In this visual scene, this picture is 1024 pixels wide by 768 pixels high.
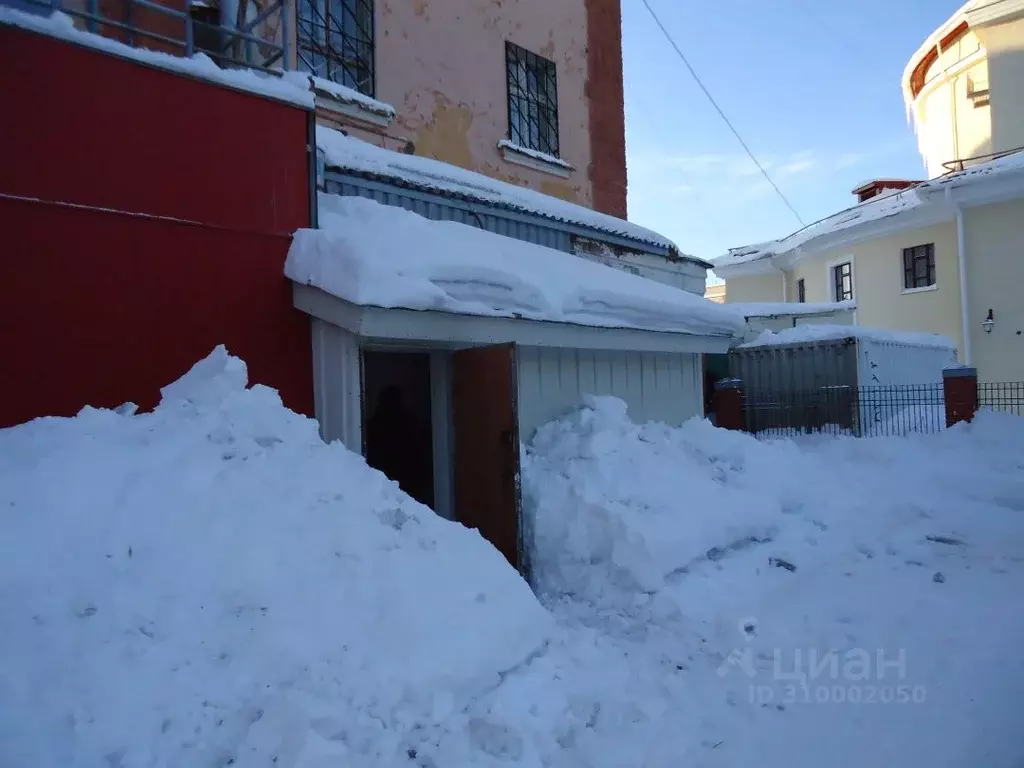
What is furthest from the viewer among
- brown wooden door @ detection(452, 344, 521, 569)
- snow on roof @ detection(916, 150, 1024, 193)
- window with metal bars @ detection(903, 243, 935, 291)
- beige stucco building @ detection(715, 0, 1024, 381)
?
window with metal bars @ detection(903, 243, 935, 291)

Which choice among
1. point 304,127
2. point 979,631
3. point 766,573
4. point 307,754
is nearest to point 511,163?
point 304,127

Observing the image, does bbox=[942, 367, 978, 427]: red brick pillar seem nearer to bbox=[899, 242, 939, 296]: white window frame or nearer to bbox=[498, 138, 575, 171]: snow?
bbox=[498, 138, 575, 171]: snow

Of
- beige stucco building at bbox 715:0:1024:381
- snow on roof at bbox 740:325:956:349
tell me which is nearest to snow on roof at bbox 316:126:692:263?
snow on roof at bbox 740:325:956:349

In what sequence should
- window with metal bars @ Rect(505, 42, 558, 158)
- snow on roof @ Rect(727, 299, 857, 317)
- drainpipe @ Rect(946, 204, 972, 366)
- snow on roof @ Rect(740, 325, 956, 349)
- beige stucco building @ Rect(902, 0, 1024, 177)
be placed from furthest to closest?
1. snow on roof @ Rect(727, 299, 857, 317)
2. beige stucco building @ Rect(902, 0, 1024, 177)
3. drainpipe @ Rect(946, 204, 972, 366)
4. snow on roof @ Rect(740, 325, 956, 349)
5. window with metal bars @ Rect(505, 42, 558, 158)

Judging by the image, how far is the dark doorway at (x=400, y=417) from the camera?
6496mm

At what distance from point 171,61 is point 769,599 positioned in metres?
5.56

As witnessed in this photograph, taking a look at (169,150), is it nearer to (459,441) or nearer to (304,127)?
(304,127)

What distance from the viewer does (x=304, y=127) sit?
17.1 feet

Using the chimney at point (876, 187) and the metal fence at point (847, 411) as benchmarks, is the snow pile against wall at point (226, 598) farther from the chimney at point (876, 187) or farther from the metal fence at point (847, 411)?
the chimney at point (876, 187)

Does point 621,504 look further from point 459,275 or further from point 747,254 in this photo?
point 747,254

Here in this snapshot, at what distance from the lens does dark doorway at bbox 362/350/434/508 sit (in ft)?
21.3

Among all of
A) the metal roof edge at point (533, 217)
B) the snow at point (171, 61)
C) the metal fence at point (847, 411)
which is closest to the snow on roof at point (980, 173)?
the metal fence at point (847, 411)

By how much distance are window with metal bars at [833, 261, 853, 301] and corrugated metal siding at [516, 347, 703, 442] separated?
48.1 feet

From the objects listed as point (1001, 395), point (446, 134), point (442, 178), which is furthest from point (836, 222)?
point (442, 178)
